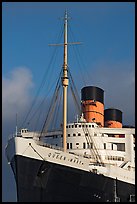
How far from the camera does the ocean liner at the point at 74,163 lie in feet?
110

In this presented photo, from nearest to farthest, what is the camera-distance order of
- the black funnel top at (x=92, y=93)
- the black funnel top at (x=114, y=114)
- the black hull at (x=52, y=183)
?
the black hull at (x=52, y=183) < the black funnel top at (x=92, y=93) < the black funnel top at (x=114, y=114)

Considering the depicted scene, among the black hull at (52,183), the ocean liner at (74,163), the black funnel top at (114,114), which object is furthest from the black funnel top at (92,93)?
the black hull at (52,183)

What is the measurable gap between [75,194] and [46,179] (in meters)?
2.47

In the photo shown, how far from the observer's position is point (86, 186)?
34125 mm

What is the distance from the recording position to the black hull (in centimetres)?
3328

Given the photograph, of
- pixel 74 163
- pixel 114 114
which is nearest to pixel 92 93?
pixel 114 114

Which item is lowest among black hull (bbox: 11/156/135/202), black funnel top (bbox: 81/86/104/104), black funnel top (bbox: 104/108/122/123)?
black hull (bbox: 11/156/135/202)

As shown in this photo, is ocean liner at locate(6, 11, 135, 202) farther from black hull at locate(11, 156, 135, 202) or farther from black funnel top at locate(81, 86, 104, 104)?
black funnel top at locate(81, 86, 104, 104)

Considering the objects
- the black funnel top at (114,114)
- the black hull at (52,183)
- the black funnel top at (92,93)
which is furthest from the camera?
the black funnel top at (114,114)

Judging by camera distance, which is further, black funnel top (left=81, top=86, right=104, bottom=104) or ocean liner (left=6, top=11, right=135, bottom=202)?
black funnel top (left=81, top=86, right=104, bottom=104)

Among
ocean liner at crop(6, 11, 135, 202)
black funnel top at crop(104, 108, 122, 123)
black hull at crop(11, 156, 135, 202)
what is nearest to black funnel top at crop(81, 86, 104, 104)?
black funnel top at crop(104, 108, 122, 123)

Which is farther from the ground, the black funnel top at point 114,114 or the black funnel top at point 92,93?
the black funnel top at point 92,93

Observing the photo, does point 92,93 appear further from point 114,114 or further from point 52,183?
point 52,183

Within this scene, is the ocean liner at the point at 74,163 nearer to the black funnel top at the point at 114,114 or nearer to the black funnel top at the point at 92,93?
the black funnel top at the point at 92,93
